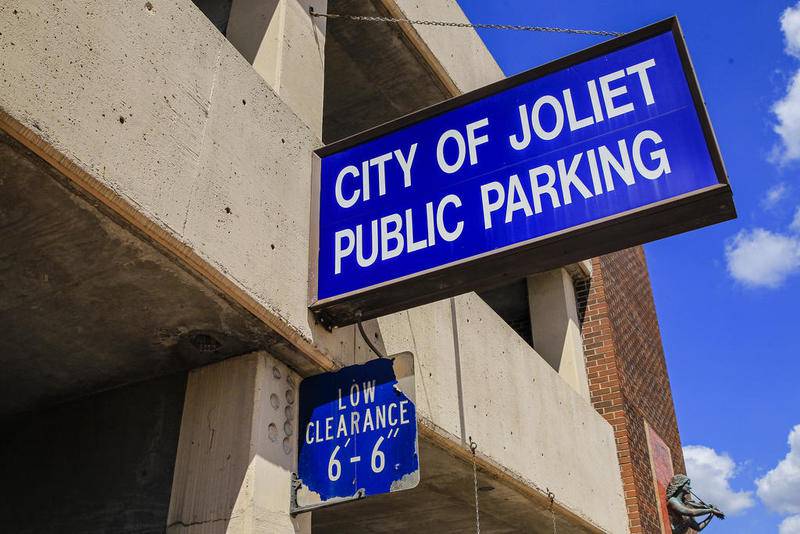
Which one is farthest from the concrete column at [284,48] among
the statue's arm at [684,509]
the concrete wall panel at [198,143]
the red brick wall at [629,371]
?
the statue's arm at [684,509]

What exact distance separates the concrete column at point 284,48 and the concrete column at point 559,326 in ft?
14.9

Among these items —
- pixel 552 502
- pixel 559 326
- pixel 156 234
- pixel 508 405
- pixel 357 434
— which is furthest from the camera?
pixel 559 326

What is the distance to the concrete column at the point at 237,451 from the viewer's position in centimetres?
337

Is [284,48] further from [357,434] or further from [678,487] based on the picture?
[678,487]

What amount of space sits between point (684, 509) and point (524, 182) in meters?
6.70

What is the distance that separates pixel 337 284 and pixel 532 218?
1.01 meters

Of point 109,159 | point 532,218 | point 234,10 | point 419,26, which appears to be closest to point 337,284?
point 532,218

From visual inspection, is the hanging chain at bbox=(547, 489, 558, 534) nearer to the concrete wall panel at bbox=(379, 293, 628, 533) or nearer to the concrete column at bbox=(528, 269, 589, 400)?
the concrete wall panel at bbox=(379, 293, 628, 533)

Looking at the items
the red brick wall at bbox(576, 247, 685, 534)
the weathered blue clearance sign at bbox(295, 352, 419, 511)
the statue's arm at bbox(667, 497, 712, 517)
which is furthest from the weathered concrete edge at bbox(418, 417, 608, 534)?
the statue's arm at bbox(667, 497, 712, 517)

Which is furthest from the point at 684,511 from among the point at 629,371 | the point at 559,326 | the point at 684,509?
the point at 559,326

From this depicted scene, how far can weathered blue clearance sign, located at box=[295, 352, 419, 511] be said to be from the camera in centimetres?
348

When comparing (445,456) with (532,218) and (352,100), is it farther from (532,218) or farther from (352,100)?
(352,100)

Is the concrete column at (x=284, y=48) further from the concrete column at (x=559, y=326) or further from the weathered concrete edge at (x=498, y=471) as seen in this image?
the concrete column at (x=559, y=326)

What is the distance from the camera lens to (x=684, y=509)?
8.88m
